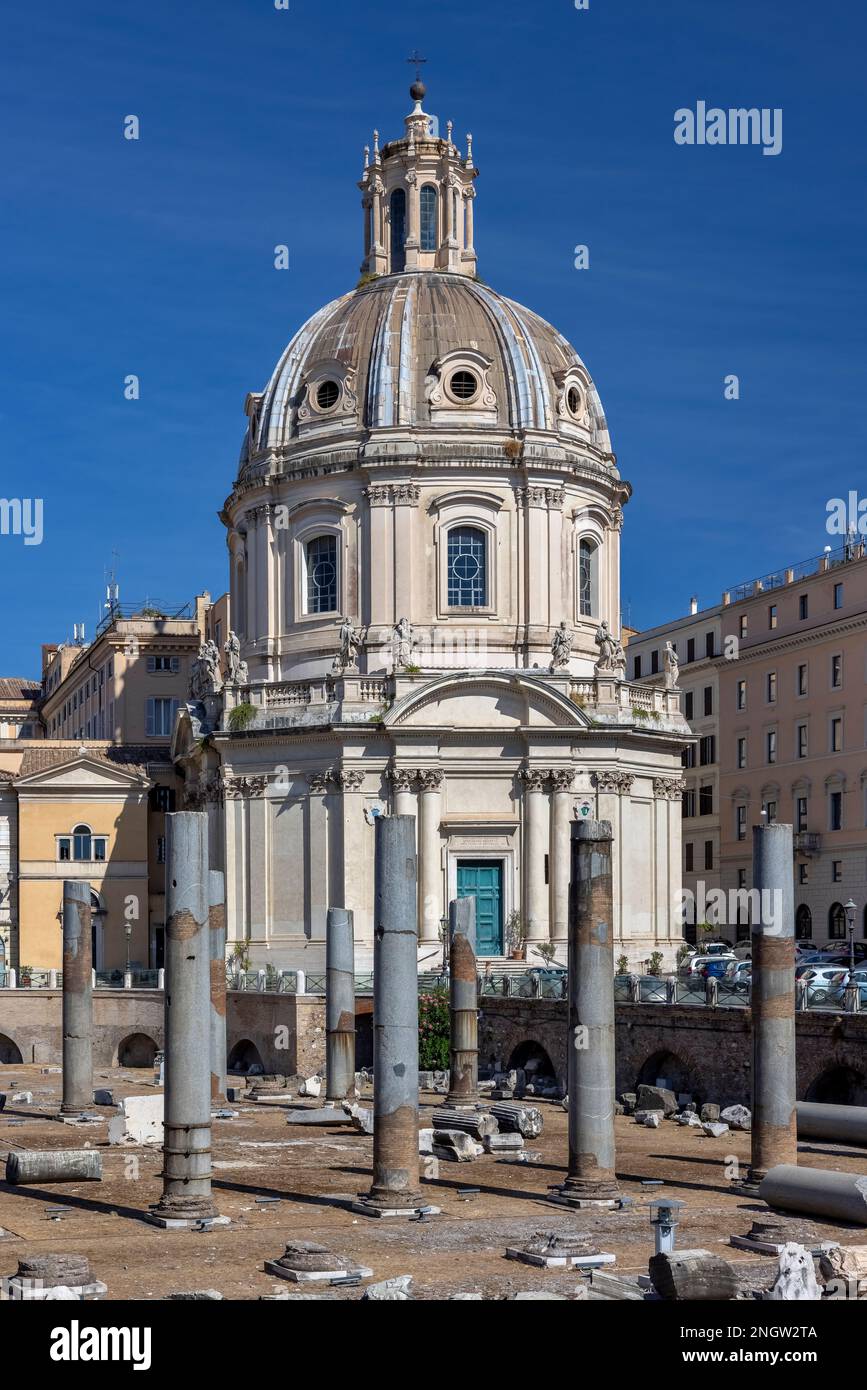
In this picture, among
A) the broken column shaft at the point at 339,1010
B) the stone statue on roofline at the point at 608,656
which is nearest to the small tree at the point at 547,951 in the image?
the stone statue on roofline at the point at 608,656

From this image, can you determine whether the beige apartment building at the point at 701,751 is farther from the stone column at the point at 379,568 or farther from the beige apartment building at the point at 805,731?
the stone column at the point at 379,568

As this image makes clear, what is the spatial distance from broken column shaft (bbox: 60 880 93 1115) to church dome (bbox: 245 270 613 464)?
82.0 feet

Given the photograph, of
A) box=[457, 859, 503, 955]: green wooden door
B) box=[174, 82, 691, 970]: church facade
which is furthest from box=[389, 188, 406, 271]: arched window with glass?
box=[457, 859, 503, 955]: green wooden door

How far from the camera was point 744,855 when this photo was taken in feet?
279

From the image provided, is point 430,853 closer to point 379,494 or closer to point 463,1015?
point 379,494

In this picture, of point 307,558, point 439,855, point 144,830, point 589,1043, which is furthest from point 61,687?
point 589,1043

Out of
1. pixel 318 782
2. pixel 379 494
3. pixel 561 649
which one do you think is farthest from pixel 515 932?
pixel 379 494

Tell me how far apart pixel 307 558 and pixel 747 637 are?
25.2 meters

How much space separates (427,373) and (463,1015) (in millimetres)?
28410

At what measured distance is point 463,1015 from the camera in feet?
149

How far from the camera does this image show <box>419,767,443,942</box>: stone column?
62031 mm

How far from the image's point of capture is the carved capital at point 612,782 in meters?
63.9

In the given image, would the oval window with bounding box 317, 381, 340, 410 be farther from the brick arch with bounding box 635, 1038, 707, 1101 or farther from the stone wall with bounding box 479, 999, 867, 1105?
the brick arch with bounding box 635, 1038, 707, 1101

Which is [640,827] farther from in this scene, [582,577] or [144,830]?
[144,830]
